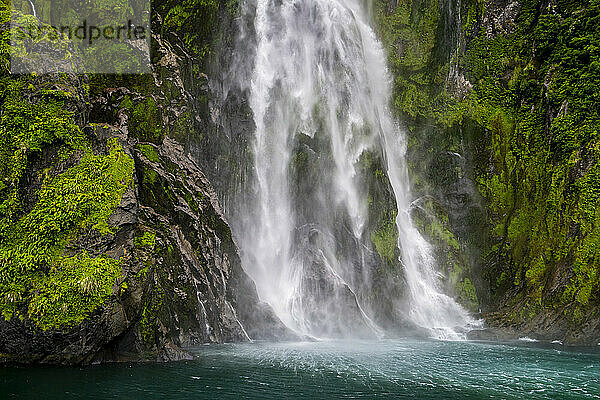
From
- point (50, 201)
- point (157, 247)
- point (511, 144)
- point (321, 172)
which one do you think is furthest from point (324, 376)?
point (511, 144)

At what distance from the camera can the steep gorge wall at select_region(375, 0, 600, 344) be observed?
20.7m

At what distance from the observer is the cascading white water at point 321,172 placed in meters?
21.4

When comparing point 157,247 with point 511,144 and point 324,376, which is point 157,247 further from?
point 511,144

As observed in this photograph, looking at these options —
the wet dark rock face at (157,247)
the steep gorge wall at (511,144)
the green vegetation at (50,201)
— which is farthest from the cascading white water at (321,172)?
the green vegetation at (50,201)

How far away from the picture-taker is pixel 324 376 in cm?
1217

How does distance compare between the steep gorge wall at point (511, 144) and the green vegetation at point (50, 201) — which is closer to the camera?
the green vegetation at point (50, 201)

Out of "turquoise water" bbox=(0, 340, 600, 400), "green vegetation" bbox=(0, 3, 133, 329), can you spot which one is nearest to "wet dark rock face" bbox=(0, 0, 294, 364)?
"green vegetation" bbox=(0, 3, 133, 329)

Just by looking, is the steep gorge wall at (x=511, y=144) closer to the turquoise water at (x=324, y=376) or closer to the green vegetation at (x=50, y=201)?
the turquoise water at (x=324, y=376)

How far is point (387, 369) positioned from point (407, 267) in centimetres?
1117

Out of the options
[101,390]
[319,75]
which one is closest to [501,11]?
[319,75]

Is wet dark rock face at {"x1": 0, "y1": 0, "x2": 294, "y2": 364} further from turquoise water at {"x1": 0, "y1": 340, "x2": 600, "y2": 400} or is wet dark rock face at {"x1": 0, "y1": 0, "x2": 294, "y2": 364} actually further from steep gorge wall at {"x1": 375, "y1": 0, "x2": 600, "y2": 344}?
steep gorge wall at {"x1": 375, "y1": 0, "x2": 600, "y2": 344}

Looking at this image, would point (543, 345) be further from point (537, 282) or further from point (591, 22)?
point (591, 22)

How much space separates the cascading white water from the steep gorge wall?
144 centimetres

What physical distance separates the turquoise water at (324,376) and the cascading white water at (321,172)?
202 inches
